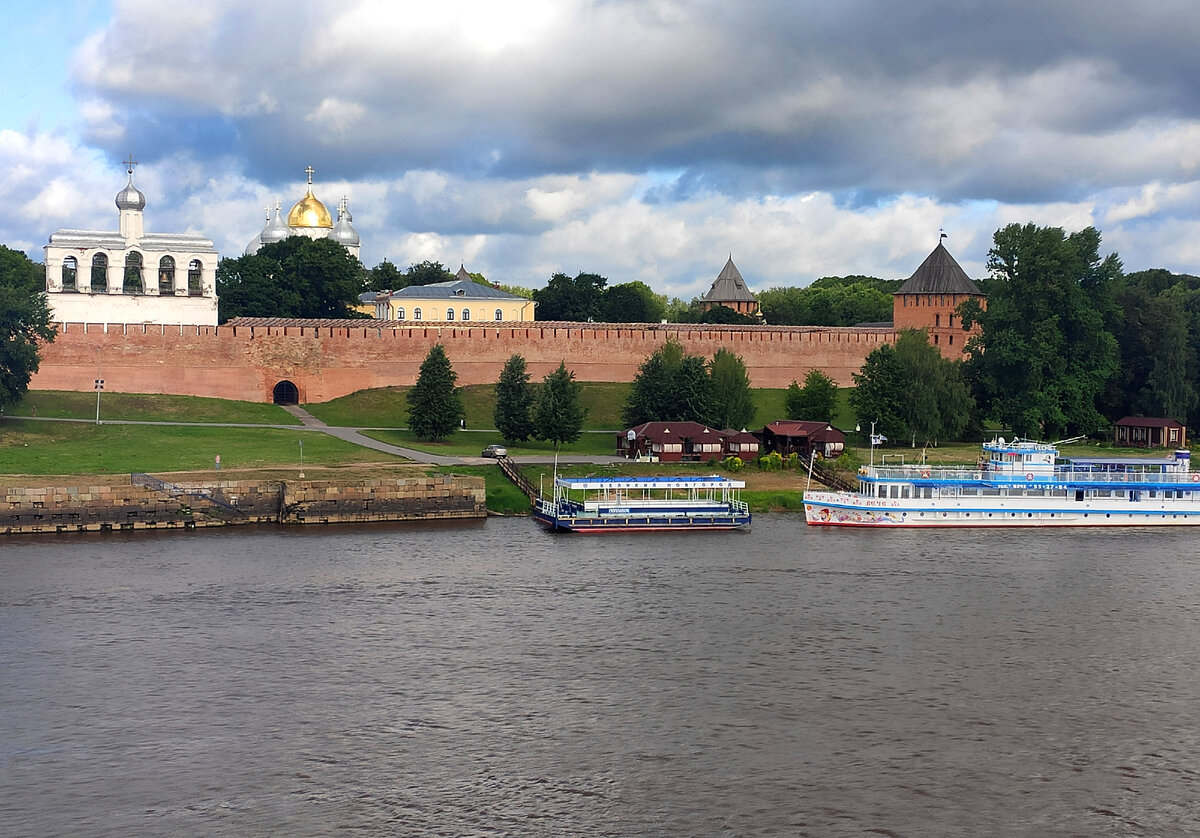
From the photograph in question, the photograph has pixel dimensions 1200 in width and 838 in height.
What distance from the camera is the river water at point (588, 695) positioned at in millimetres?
20438

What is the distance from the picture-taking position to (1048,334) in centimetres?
6462

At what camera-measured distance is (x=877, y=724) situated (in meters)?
24.2

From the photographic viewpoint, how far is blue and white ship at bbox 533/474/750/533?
4562cm

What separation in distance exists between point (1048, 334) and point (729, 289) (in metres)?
48.9

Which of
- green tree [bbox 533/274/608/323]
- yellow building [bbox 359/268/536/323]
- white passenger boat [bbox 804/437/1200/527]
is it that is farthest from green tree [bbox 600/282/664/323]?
white passenger boat [bbox 804/437/1200/527]

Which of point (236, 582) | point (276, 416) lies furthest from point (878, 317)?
point (236, 582)

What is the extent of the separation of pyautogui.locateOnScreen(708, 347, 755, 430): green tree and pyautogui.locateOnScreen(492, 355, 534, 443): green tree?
874 centimetres

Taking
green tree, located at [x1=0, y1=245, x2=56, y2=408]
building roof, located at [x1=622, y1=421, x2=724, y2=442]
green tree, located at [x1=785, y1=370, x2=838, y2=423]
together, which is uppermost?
green tree, located at [x1=0, y1=245, x2=56, y2=408]

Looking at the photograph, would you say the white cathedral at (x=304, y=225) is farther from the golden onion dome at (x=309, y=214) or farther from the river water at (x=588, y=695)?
the river water at (x=588, y=695)

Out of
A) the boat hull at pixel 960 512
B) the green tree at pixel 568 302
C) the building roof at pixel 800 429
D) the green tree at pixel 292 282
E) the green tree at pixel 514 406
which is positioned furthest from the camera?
the green tree at pixel 568 302

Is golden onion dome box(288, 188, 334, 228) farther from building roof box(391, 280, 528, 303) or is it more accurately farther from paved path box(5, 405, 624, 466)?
paved path box(5, 405, 624, 466)

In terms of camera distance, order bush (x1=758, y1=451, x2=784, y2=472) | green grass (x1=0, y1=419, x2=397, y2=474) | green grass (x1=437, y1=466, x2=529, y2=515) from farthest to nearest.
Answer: bush (x1=758, y1=451, x2=784, y2=472)
green grass (x1=0, y1=419, x2=397, y2=474)
green grass (x1=437, y1=466, x2=529, y2=515)

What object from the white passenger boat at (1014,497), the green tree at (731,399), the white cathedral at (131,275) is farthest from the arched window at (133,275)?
the white passenger boat at (1014,497)

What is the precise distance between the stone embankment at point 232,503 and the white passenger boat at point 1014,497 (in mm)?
12797
